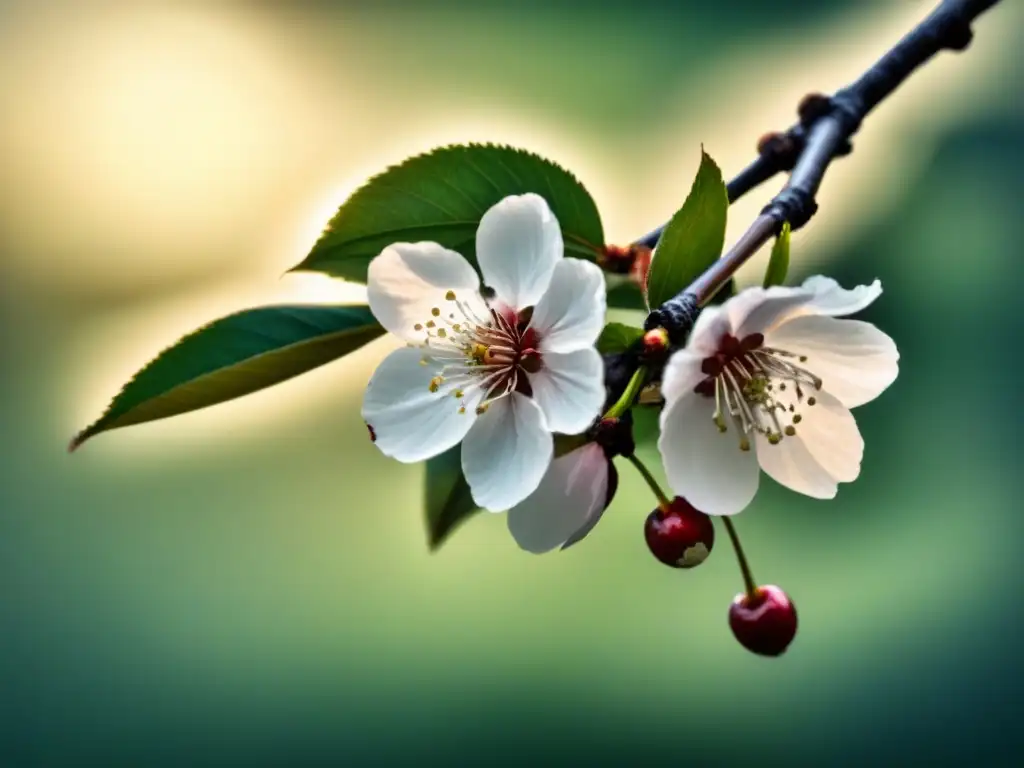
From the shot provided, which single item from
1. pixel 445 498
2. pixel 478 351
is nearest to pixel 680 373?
pixel 478 351

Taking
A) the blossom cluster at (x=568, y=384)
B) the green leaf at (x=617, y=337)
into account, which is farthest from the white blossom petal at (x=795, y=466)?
the green leaf at (x=617, y=337)

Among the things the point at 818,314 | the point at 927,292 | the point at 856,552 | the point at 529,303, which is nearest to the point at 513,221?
the point at 529,303

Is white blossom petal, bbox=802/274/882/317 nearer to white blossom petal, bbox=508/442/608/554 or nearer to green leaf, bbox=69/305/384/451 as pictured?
white blossom petal, bbox=508/442/608/554

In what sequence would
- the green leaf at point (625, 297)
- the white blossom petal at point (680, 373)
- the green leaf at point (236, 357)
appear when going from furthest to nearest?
1. the green leaf at point (625, 297)
2. the green leaf at point (236, 357)
3. the white blossom petal at point (680, 373)

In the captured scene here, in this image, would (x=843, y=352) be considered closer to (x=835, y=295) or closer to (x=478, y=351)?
(x=835, y=295)

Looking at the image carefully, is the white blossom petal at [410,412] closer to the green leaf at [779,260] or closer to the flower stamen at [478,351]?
the flower stamen at [478,351]

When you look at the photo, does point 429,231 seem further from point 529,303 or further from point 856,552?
point 856,552
